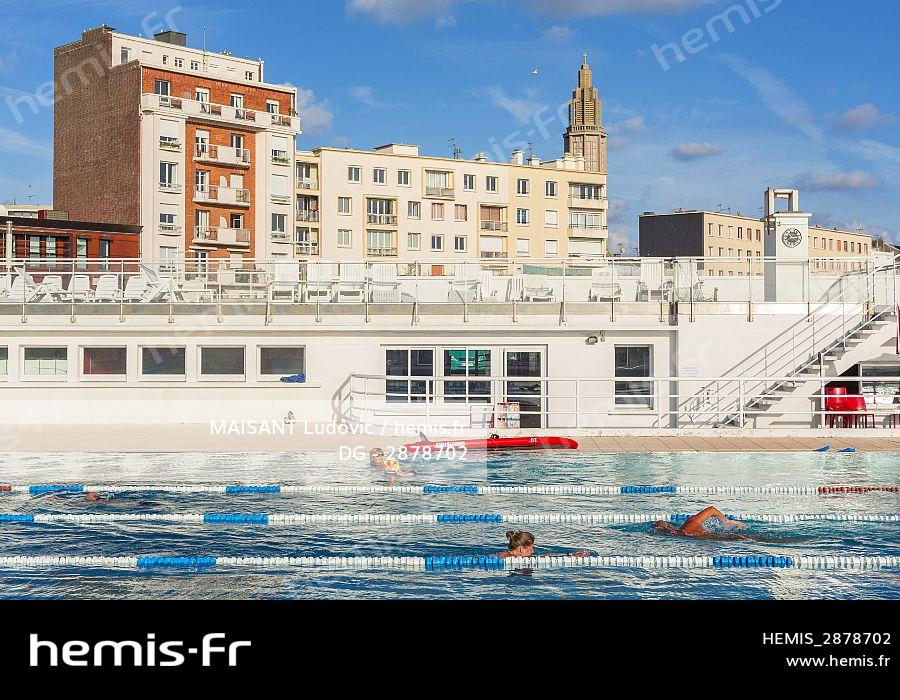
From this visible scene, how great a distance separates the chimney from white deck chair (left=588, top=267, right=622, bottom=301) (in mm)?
67393

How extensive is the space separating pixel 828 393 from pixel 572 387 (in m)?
5.84

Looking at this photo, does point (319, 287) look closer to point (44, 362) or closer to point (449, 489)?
point (44, 362)

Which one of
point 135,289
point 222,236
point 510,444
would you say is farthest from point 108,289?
point 222,236

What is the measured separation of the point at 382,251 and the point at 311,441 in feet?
239

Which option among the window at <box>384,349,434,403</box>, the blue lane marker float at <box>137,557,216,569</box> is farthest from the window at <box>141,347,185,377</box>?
the blue lane marker float at <box>137,557,216,569</box>

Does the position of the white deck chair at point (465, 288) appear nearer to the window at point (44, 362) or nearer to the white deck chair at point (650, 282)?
the white deck chair at point (650, 282)

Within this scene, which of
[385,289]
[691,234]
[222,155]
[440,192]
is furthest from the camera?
[691,234]

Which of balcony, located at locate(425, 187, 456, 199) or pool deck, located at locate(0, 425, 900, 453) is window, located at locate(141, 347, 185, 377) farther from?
balcony, located at locate(425, 187, 456, 199)

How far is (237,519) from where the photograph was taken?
13.3 m

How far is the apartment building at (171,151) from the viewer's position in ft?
226

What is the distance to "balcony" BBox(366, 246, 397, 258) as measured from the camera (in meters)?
90.1

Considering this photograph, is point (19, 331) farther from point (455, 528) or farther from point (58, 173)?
point (58, 173)
